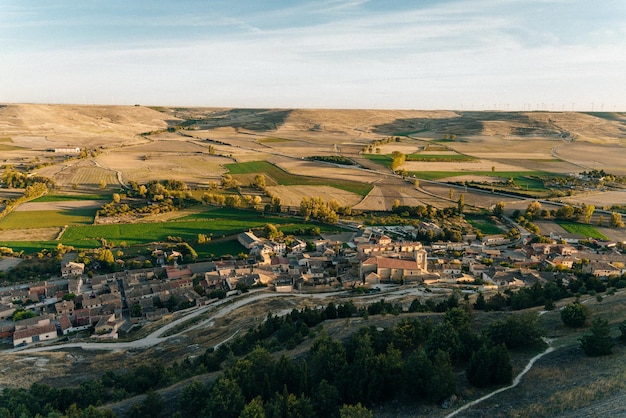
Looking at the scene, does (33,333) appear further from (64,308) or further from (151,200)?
(151,200)

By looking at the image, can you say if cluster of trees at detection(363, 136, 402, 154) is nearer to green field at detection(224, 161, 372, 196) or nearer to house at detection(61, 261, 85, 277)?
green field at detection(224, 161, 372, 196)

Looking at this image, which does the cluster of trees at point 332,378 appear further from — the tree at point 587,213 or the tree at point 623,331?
the tree at point 587,213

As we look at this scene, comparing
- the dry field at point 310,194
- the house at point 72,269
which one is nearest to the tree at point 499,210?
the dry field at point 310,194

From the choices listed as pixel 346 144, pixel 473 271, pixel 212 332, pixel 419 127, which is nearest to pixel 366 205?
pixel 473 271

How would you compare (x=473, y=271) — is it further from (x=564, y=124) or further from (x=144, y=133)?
(x=144, y=133)

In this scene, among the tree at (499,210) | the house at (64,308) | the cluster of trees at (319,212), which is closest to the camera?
the house at (64,308)

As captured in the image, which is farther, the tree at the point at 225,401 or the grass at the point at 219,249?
the grass at the point at 219,249
